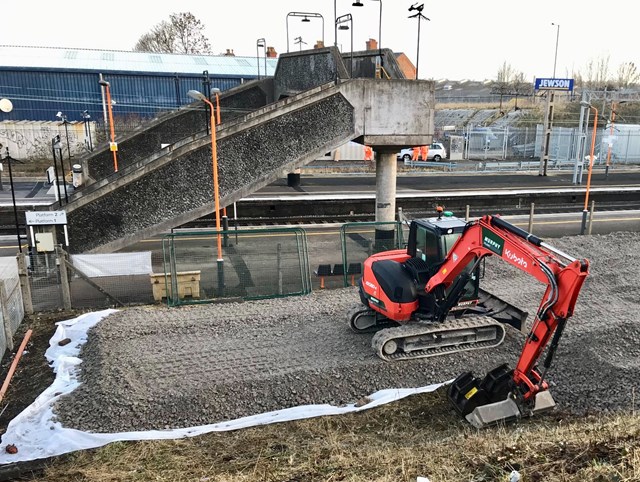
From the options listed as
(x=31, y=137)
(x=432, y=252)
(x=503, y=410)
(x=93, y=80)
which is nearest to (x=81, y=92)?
(x=93, y=80)

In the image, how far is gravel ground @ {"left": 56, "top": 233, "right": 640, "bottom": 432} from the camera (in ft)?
27.8

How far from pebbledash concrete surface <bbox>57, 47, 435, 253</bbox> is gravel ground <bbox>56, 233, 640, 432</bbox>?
3.73 meters

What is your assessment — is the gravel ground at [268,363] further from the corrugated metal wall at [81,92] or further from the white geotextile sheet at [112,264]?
the corrugated metal wall at [81,92]

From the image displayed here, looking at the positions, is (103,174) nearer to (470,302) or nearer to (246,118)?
(246,118)

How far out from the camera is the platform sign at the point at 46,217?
46.2ft

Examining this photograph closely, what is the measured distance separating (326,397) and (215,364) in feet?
7.77

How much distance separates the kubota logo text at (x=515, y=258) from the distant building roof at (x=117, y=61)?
38.0 m

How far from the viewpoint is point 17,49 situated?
151 ft

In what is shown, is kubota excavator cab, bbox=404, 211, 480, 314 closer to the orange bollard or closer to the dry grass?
the dry grass

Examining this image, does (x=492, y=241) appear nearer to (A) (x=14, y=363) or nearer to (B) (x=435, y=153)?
(A) (x=14, y=363)

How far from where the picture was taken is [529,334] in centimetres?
793

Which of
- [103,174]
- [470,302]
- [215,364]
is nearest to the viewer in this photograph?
[215,364]

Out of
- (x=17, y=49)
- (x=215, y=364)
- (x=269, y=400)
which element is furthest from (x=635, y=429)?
(x=17, y=49)

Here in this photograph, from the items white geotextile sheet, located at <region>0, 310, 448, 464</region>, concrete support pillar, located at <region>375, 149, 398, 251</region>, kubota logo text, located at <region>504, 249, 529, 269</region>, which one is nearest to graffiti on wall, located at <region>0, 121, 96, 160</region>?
concrete support pillar, located at <region>375, 149, 398, 251</region>
